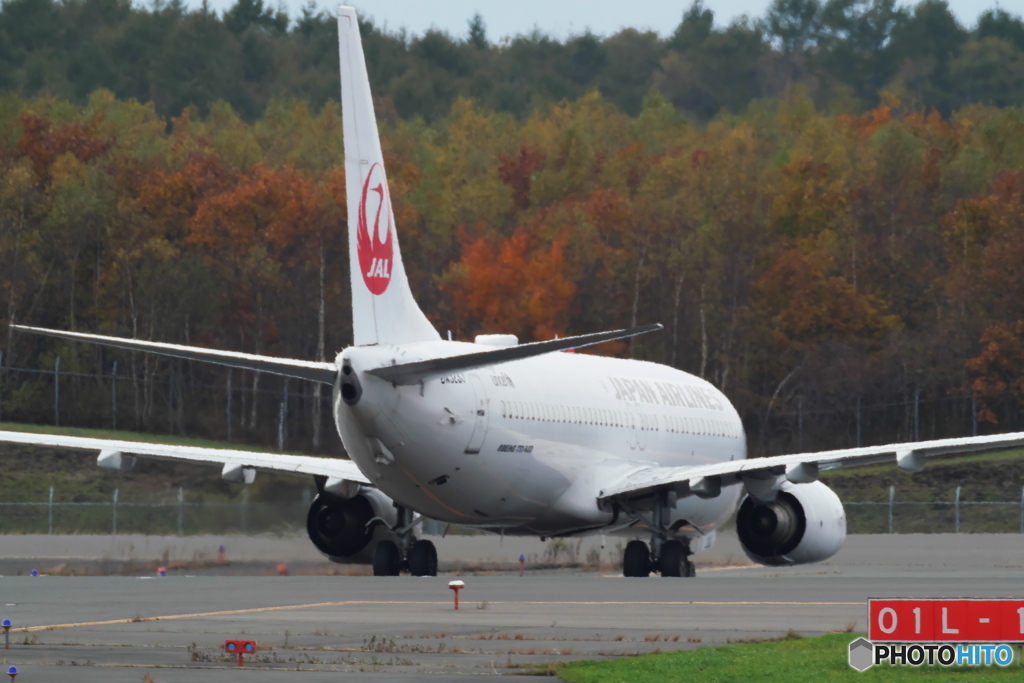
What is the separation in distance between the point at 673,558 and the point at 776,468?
226cm

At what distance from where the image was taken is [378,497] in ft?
97.0

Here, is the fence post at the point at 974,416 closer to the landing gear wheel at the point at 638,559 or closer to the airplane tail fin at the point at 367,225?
the landing gear wheel at the point at 638,559

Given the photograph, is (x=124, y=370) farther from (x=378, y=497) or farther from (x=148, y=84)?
(x=148, y=84)

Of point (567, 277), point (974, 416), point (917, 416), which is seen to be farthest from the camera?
point (567, 277)

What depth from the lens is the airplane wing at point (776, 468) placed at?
1031 inches

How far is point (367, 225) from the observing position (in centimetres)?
2456

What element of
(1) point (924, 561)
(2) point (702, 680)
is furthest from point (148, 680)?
(1) point (924, 561)

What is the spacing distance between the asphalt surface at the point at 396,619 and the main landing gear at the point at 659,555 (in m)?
1.62

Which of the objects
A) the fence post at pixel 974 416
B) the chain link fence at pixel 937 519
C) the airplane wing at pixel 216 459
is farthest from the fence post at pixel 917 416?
the airplane wing at pixel 216 459

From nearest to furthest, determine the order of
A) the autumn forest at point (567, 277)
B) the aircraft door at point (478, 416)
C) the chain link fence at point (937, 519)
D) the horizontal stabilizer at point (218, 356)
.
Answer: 1. the horizontal stabilizer at point (218, 356)
2. the aircraft door at point (478, 416)
3. the chain link fence at point (937, 519)
4. the autumn forest at point (567, 277)

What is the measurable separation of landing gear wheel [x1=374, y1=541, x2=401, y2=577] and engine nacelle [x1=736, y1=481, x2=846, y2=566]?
5851mm

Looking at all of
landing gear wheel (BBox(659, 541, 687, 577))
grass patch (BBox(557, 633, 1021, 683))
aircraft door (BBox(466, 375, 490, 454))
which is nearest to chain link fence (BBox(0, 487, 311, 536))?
landing gear wheel (BBox(659, 541, 687, 577))

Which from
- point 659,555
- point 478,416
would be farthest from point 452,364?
point 659,555

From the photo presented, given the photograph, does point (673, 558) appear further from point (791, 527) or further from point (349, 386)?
point (349, 386)
